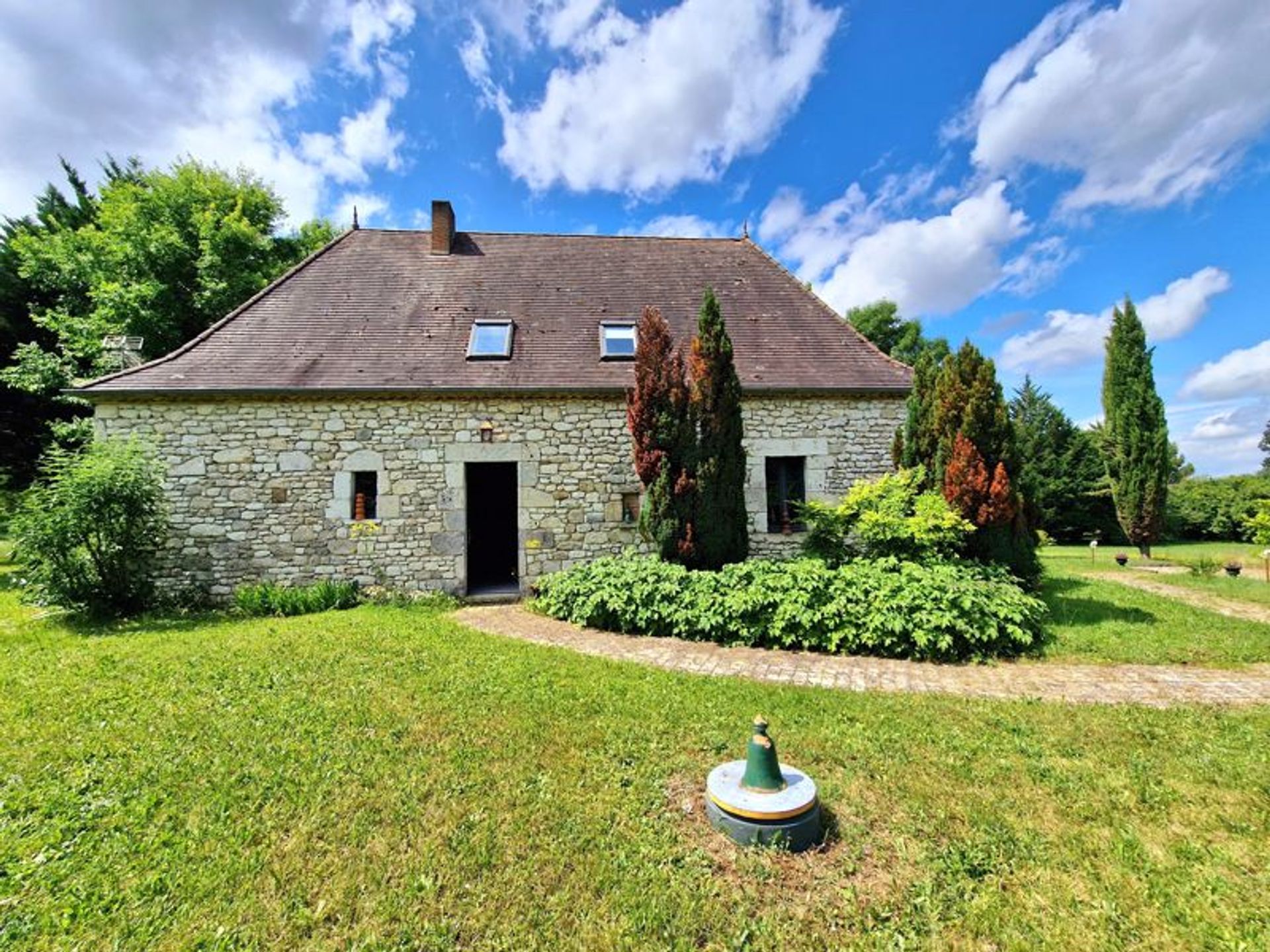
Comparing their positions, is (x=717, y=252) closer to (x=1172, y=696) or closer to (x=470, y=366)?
(x=470, y=366)

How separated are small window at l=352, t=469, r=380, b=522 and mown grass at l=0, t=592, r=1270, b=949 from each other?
13.0ft

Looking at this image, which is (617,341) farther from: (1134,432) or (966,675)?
(1134,432)

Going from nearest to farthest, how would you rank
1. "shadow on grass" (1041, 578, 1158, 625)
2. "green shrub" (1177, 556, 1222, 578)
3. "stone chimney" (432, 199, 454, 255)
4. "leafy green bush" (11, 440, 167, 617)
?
"shadow on grass" (1041, 578, 1158, 625) < "leafy green bush" (11, 440, 167, 617) < "green shrub" (1177, 556, 1222, 578) < "stone chimney" (432, 199, 454, 255)

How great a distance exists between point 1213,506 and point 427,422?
25534mm

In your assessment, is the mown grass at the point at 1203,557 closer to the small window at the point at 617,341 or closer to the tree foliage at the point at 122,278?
the small window at the point at 617,341

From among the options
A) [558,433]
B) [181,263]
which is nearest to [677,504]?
[558,433]

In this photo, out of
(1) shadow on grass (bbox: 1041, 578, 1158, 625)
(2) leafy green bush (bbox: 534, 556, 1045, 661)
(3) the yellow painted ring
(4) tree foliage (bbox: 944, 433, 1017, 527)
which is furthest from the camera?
(4) tree foliage (bbox: 944, 433, 1017, 527)

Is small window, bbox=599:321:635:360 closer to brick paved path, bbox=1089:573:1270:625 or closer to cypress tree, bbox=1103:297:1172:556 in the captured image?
brick paved path, bbox=1089:573:1270:625

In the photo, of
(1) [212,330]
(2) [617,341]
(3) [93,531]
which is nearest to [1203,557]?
(2) [617,341]

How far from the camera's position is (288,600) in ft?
25.2

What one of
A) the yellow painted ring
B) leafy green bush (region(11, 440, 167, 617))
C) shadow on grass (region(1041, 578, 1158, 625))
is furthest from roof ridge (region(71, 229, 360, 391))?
shadow on grass (region(1041, 578, 1158, 625))

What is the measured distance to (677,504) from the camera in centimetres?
734

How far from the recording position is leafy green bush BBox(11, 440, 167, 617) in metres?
7.09

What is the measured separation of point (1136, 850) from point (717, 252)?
1146cm
